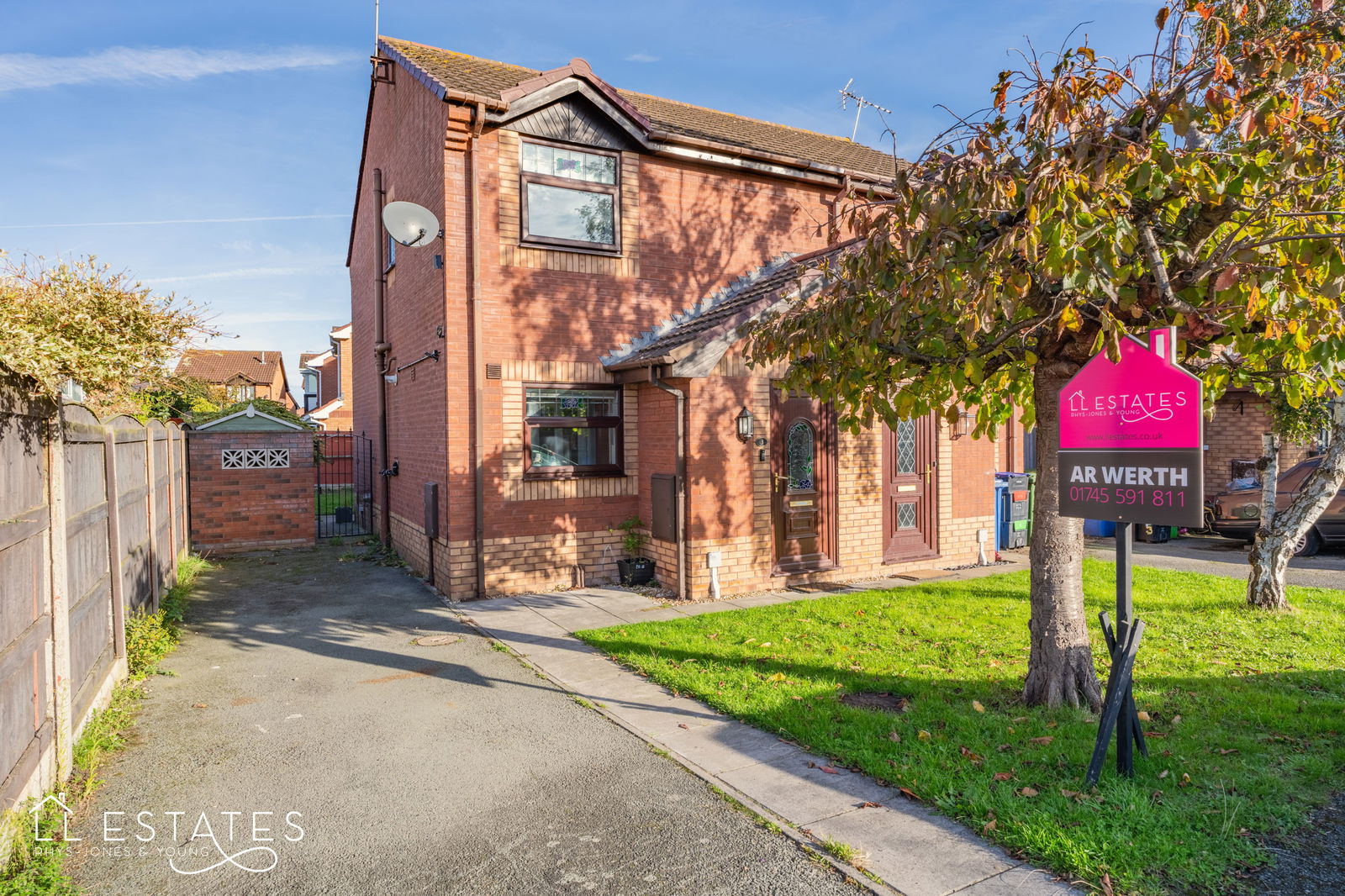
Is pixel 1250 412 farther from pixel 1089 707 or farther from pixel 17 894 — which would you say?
pixel 17 894

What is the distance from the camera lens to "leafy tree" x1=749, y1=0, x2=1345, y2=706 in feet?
12.3

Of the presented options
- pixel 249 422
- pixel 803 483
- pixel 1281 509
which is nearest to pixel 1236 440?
pixel 1281 509

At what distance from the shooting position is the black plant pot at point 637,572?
32.7 feet

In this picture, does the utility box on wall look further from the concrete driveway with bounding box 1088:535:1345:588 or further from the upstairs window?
the concrete driveway with bounding box 1088:535:1345:588

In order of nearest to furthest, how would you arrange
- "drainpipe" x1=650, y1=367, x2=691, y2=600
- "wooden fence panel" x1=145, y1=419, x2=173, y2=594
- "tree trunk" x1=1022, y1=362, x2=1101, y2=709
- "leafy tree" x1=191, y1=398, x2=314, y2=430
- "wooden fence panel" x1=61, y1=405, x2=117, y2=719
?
"wooden fence panel" x1=61, y1=405, x2=117, y2=719
"tree trunk" x1=1022, y1=362, x2=1101, y2=709
"wooden fence panel" x1=145, y1=419, x2=173, y2=594
"drainpipe" x1=650, y1=367, x2=691, y2=600
"leafy tree" x1=191, y1=398, x2=314, y2=430

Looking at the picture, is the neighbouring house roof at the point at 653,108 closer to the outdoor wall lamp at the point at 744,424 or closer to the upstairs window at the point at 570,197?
the upstairs window at the point at 570,197

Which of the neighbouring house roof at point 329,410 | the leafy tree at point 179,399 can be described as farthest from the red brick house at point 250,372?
the leafy tree at point 179,399

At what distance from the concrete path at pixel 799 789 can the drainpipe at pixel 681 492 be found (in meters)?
1.98

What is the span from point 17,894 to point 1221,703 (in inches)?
275

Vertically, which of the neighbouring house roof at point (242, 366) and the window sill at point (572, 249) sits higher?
the neighbouring house roof at point (242, 366)

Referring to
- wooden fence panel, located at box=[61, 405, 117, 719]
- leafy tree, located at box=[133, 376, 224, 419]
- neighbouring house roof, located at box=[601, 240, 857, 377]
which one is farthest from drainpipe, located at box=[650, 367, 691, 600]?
leafy tree, located at box=[133, 376, 224, 419]

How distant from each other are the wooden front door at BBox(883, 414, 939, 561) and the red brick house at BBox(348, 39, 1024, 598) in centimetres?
4

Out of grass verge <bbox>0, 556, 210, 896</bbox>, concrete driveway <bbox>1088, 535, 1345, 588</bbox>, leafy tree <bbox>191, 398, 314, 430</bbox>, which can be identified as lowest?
concrete driveway <bbox>1088, 535, 1345, 588</bbox>

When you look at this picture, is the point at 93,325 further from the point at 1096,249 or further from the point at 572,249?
the point at 1096,249
